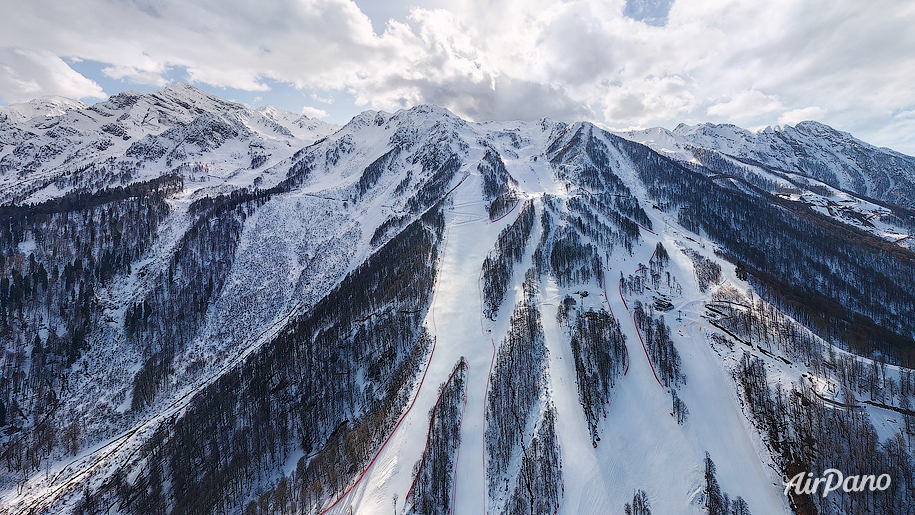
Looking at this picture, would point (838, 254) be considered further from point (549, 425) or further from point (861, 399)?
point (549, 425)

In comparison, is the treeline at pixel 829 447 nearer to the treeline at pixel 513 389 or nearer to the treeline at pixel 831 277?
the treeline at pixel 513 389

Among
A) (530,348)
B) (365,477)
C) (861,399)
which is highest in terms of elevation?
(861,399)

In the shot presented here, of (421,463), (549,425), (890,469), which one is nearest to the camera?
(890,469)

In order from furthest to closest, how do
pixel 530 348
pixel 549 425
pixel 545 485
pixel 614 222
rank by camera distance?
pixel 614 222 → pixel 530 348 → pixel 549 425 → pixel 545 485

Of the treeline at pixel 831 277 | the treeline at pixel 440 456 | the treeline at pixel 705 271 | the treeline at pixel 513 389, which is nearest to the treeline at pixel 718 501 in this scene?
the treeline at pixel 513 389

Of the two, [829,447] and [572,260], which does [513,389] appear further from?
[572,260]

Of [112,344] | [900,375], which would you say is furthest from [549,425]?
[112,344]

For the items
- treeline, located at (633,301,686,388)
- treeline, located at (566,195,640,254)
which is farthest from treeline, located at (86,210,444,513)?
treeline, located at (566,195,640,254)

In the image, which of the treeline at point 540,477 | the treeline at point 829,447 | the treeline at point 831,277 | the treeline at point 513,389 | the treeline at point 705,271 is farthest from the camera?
the treeline at point 705,271
